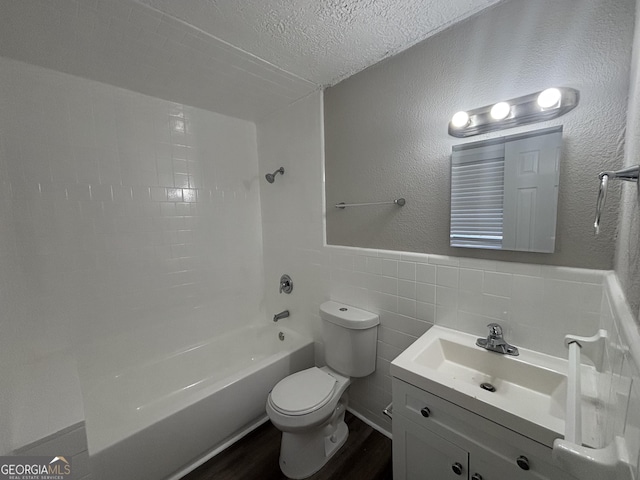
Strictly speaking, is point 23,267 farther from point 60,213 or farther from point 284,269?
point 284,269

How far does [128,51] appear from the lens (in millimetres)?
1355

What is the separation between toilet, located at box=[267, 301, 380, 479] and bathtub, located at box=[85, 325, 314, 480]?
1.00ft

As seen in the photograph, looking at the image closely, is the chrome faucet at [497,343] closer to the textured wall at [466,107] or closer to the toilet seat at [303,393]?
the textured wall at [466,107]

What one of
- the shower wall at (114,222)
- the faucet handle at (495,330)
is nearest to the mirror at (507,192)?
the faucet handle at (495,330)

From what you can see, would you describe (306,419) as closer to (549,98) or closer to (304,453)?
(304,453)

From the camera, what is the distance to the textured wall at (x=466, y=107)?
901 mm

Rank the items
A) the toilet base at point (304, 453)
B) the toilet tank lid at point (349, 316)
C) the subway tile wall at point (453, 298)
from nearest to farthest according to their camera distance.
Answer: the subway tile wall at point (453, 298)
the toilet base at point (304, 453)
the toilet tank lid at point (349, 316)

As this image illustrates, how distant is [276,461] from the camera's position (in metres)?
1.49

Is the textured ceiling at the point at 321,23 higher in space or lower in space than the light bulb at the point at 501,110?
higher

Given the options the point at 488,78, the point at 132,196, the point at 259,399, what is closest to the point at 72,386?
the point at 259,399

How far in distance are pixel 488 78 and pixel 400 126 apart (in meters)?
0.43

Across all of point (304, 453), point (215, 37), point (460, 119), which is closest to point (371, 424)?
point (304, 453)

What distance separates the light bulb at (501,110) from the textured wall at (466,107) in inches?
3.2

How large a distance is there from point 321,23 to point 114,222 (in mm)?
1801
